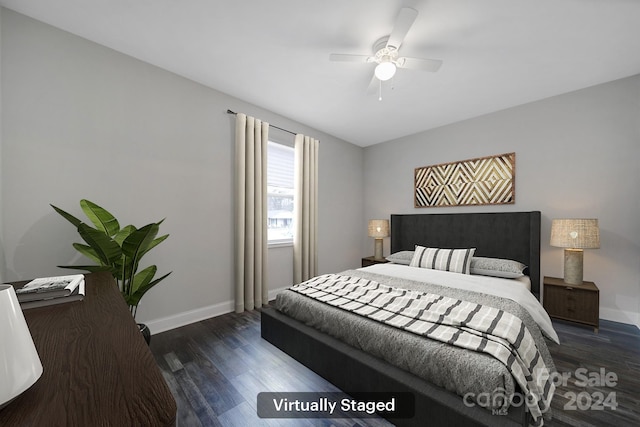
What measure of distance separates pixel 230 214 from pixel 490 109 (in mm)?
3656

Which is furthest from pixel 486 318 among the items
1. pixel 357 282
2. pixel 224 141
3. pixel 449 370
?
pixel 224 141

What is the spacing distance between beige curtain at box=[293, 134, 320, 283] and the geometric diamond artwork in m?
1.73

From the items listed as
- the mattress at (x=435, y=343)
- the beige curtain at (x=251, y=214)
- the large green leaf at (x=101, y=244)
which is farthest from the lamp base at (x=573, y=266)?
the large green leaf at (x=101, y=244)

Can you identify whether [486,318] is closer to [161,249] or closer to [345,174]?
[161,249]

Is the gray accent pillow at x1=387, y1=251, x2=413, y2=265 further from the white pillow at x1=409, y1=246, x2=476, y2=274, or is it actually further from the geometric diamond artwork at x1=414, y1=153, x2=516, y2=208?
the geometric diamond artwork at x1=414, y1=153, x2=516, y2=208

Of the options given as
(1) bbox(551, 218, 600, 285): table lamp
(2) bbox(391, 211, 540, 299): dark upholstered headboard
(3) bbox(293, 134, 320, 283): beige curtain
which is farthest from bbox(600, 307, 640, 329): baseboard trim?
(3) bbox(293, 134, 320, 283): beige curtain

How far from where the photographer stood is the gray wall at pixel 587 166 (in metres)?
2.53

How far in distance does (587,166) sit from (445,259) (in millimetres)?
1850

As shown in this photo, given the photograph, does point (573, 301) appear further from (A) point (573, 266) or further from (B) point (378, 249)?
(B) point (378, 249)

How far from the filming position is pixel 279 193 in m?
3.62

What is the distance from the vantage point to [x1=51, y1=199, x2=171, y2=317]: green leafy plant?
1641mm

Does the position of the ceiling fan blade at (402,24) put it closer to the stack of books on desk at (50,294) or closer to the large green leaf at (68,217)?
the stack of books on desk at (50,294)

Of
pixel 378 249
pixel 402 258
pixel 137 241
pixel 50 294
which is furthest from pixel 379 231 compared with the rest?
pixel 50 294

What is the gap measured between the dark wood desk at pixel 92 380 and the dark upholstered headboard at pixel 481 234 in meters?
3.72
